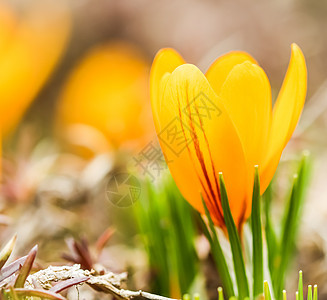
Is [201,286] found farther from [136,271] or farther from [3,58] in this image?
[3,58]

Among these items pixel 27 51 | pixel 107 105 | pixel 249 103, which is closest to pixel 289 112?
pixel 249 103

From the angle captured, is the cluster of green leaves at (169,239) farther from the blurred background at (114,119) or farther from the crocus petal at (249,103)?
the crocus petal at (249,103)

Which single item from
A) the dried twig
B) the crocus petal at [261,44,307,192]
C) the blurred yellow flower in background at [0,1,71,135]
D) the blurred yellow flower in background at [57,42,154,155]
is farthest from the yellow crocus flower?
the blurred yellow flower in background at [0,1,71,135]

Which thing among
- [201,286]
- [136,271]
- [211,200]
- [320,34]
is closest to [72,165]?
[136,271]

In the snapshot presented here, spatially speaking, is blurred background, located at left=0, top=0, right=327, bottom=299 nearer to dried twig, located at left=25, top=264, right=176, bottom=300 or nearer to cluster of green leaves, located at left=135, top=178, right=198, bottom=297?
Answer: cluster of green leaves, located at left=135, top=178, right=198, bottom=297

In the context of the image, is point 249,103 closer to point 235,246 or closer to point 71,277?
point 235,246

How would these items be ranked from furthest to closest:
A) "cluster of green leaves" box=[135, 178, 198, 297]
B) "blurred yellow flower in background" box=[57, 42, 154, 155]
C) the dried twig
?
"blurred yellow flower in background" box=[57, 42, 154, 155], "cluster of green leaves" box=[135, 178, 198, 297], the dried twig
